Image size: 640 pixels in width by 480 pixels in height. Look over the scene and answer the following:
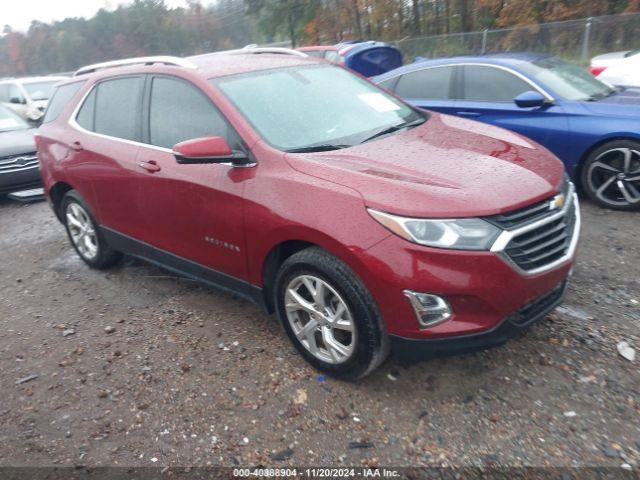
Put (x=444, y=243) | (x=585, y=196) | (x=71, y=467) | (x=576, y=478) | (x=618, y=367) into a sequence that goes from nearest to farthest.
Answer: (x=576, y=478) → (x=444, y=243) → (x=71, y=467) → (x=618, y=367) → (x=585, y=196)

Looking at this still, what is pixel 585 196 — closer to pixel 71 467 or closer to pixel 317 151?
pixel 317 151

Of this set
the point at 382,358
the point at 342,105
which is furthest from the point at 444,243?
the point at 342,105

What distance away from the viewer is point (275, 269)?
10.6ft

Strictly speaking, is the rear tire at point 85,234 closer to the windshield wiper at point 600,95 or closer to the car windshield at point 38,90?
the windshield wiper at point 600,95

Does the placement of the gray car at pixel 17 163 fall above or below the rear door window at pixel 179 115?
below

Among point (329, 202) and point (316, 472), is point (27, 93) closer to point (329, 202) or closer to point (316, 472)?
point (329, 202)

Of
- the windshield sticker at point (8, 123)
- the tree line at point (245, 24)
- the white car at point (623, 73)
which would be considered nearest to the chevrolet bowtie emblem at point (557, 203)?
the white car at point (623, 73)

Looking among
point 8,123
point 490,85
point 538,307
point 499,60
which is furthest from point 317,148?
point 8,123

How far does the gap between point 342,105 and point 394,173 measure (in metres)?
1.06

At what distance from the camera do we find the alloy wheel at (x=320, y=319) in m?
2.90

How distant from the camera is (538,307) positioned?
279cm

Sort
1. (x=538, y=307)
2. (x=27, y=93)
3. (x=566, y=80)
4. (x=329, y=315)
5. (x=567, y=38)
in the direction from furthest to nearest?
(x=567, y=38), (x=27, y=93), (x=566, y=80), (x=329, y=315), (x=538, y=307)

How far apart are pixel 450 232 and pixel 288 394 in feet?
4.30

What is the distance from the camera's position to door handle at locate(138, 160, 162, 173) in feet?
12.3
